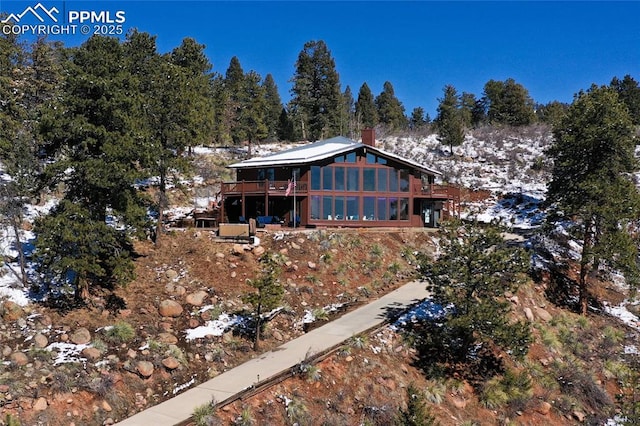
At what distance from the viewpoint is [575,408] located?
18.7 meters

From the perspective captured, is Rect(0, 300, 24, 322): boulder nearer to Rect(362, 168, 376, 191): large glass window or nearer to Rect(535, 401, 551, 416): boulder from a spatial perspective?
Rect(535, 401, 551, 416): boulder

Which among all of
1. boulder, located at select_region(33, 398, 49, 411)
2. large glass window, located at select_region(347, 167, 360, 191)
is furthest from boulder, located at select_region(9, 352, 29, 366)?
large glass window, located at select_region(347, 167, 360, 191)

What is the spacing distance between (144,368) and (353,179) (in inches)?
836

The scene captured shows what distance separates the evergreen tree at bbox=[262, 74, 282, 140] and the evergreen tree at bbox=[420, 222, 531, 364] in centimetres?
6095

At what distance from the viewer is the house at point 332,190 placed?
33.9 m

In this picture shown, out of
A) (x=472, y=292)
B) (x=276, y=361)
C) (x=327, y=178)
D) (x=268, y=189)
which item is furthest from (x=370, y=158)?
(x=276, y=361)

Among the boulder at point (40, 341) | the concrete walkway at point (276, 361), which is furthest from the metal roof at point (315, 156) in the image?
the boulder at point (40, 341)

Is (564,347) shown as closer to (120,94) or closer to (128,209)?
(128,209)

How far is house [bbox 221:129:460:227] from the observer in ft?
111

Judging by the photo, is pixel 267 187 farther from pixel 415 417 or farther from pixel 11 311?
pixel 415 417

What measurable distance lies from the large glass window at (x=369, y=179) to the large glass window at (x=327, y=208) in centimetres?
264

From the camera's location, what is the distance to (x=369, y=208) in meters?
35.0

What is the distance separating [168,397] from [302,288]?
9.10 m

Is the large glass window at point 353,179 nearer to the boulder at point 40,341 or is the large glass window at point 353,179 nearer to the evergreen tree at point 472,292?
the evergreen tree at point 472,292
